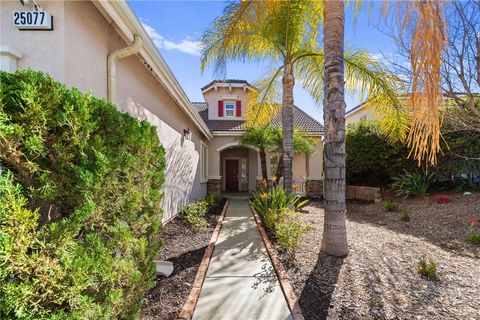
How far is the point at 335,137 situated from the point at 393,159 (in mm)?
10755

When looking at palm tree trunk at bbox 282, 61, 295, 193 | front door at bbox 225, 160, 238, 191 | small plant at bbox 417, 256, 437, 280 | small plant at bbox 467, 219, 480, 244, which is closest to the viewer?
small plant at bbox 417, 256, 437, 280

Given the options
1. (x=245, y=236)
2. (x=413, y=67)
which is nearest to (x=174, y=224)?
(x=245, y=236)

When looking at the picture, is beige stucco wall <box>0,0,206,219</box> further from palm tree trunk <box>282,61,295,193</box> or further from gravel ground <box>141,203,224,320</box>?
palm tree trunk <box>282,61,295,193</box>

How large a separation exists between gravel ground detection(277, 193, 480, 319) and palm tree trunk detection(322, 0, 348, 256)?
445 millimetres

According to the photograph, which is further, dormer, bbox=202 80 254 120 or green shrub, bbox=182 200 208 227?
dormer, bbox=202 80 254 120

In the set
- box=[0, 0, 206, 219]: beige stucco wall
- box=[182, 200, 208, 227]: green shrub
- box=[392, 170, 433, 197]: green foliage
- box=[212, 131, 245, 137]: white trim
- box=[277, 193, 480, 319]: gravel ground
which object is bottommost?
box=[277, 193, 480, 319]: gravel ground

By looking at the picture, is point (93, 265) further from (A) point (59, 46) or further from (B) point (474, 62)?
(B) point (474, 62)

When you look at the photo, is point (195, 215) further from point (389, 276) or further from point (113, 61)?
point (389, 276)

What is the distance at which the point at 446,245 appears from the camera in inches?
251

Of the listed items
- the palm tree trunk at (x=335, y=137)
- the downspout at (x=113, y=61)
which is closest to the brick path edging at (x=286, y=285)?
the palm tree trunk at (x=335, y=137)

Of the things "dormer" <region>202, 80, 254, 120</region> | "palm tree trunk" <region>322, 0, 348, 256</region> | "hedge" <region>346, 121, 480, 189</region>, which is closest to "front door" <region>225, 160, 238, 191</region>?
"dormer" <region>202, 80, 254, 120</region>

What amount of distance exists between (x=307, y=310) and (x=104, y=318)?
242cm

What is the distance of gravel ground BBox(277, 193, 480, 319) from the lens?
3342 mm

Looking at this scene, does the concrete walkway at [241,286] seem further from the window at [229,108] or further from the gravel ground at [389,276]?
the window at [229,108]
